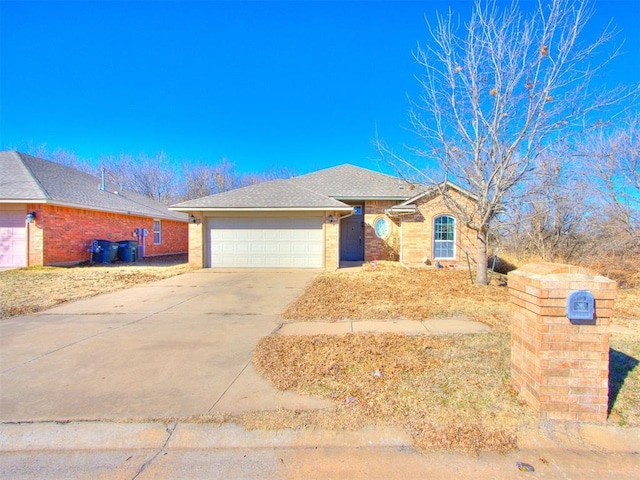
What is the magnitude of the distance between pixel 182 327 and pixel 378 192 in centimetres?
1194

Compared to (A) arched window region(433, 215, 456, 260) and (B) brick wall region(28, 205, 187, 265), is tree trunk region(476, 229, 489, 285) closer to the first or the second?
(A) arched window region(433, 215, 456, 260)

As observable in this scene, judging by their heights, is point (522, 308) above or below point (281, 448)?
above

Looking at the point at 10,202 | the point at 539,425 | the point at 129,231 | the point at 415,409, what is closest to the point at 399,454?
the point at 415,409

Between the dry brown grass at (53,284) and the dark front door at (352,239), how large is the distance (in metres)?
7.12

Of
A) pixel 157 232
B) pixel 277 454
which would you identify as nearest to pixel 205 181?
pixel 157 232

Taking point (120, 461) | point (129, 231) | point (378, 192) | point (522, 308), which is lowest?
point (120, 461)

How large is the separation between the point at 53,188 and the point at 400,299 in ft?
50.3

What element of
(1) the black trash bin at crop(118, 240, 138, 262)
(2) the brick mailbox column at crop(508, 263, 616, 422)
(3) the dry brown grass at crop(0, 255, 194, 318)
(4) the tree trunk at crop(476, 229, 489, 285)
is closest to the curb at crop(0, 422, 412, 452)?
(2) the brick mailbox column at crop(508, 263, 616, 422)

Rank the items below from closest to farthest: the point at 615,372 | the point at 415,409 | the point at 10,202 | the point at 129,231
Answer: the point at 415,409 < the point at 615,372 < the point at 10,202 < the point at 129,231

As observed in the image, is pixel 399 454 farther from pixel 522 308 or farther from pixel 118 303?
pixel 118 303

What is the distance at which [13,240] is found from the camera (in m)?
12.8

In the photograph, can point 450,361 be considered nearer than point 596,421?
No

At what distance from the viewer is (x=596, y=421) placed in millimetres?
2676

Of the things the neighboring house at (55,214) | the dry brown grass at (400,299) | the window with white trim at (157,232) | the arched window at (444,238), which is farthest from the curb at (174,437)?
the window with white trim at (157,232)
